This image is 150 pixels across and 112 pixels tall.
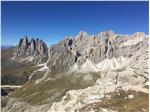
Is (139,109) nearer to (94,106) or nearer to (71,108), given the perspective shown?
(94,106)

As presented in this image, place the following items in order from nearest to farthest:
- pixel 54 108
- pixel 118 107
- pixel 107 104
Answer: pixel 118 107
pixel 107 104
pixel 54 108

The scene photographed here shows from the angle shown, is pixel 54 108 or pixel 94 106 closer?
pixel 94 106

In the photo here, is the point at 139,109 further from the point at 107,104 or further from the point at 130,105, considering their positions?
the point at 107,104

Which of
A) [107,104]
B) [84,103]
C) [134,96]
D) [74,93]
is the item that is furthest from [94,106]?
[74,93]

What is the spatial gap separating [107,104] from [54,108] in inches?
1647

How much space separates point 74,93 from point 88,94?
21.5m

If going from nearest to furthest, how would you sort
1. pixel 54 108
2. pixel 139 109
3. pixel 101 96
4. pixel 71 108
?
pixel 139 109 < pixel 71 108 < pixel 101 96 < pixel 54 108

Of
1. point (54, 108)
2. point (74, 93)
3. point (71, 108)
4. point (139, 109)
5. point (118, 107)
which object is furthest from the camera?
point (74, 93)

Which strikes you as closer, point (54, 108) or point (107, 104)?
point (107, 104)

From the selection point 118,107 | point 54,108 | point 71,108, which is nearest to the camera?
point 118,107

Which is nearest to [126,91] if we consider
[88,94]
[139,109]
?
[88,94]

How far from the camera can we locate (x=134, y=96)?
146750 millimetres

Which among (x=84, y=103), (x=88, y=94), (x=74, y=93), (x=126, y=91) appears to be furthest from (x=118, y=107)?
(x=74, y=93)

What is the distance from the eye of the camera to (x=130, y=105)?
12619cm
